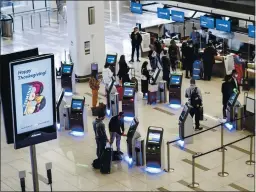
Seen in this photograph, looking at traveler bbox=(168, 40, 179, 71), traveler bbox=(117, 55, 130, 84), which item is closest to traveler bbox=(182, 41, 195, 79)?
traveler bbox=(168, 40, 179, 71)

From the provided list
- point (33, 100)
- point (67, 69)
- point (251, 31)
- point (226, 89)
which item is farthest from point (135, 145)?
point (251, 31)

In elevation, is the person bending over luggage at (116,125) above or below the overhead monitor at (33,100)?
below

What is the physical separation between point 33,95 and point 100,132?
6289mm

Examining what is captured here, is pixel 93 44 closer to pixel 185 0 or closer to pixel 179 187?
pixel 185 0

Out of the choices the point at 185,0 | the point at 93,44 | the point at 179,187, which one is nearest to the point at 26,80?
the point at 179,187

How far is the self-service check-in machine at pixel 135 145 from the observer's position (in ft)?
42.9

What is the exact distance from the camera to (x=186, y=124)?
1447 centimetres

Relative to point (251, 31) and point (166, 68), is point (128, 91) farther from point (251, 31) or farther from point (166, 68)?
point (251, 31)

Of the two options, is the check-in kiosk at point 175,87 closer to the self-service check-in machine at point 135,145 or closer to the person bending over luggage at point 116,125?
the person bending over luggage at point 116,125

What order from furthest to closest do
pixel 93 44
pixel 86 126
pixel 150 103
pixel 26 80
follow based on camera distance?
pixel 93 44 < pixel 150 103 < pixel 86 126 < pixel 26 80

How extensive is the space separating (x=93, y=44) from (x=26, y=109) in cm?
1431

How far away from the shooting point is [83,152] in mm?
14195

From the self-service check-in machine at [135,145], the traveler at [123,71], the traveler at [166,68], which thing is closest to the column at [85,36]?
the traveler at [123,71]

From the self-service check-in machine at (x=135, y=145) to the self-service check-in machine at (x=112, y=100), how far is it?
3241 mm
